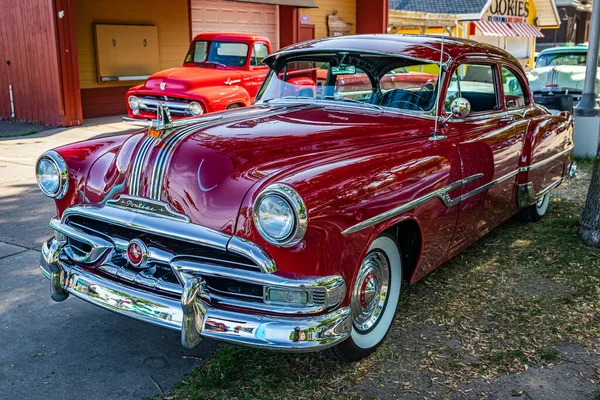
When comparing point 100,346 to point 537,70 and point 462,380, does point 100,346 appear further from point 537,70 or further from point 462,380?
point 537,70

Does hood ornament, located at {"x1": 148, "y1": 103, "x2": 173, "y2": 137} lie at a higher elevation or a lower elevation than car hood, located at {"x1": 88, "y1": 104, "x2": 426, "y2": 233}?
higher

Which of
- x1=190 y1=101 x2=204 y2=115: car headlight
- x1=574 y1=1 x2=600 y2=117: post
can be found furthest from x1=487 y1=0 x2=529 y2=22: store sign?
x1=190 y1=101 x2=204 y2=115: car headlight

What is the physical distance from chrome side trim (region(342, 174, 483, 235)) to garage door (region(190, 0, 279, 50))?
1237 centimetres

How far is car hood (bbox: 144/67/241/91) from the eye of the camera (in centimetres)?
955

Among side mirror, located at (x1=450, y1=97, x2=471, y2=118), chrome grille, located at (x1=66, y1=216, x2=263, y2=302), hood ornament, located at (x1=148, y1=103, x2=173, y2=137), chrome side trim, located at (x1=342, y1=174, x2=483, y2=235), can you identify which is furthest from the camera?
side mirror, located at (x1=450, y1=97, x2=471, y2=118)

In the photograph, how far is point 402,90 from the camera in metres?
4.06

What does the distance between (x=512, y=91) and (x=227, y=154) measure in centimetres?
299

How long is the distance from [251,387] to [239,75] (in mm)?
7815

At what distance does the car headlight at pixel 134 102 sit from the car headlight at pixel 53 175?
6.94m

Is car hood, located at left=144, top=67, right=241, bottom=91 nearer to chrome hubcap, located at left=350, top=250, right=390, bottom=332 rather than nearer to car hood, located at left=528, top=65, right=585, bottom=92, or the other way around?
car hood, located at left=528, top=65, right=585, bottom=92

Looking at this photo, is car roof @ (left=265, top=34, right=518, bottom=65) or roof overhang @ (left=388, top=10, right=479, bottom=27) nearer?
car roof @ (left=265, top=34, right=518, bottom=65)

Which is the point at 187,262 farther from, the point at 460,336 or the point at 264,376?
the point at 460,336

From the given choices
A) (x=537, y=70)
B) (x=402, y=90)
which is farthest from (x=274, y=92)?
(x=537, y=70)

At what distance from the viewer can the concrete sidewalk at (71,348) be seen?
2977mm
